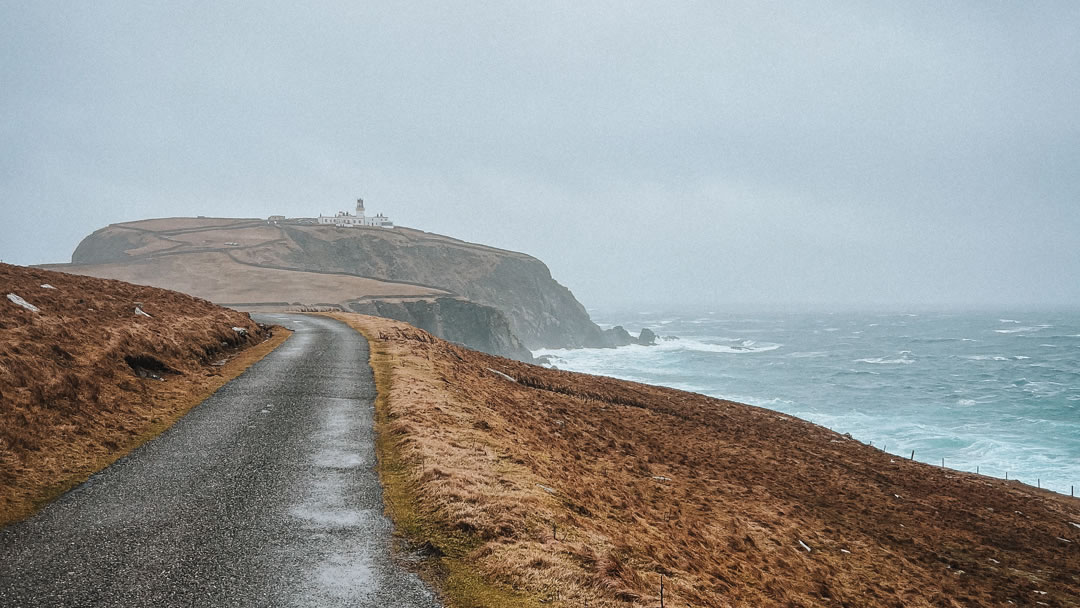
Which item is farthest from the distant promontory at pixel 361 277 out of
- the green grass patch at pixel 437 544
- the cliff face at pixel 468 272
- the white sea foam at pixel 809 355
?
the green grass patch at pixel 437 544

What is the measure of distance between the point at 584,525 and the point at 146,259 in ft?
567

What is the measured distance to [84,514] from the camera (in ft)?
25.4

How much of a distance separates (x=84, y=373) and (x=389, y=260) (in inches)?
6844

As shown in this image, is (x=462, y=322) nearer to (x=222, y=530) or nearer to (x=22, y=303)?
(x=22, y=303)

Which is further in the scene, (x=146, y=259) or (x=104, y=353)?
(x=146, y=259)

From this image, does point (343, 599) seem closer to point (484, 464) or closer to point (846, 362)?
point (484, 464)

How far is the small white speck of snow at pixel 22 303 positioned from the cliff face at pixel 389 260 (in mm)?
137394

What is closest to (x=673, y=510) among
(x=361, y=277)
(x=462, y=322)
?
(x=462, y=322)

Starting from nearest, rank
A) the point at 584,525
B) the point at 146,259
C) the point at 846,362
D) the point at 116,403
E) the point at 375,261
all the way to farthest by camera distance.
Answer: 1. the point at 584,525
2. the point at 116,403
3. the point at 846,362
4. the point at 146,259
5. the point at 375,261

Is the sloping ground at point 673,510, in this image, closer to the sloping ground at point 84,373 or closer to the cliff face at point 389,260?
the sloping ground at point 84,373

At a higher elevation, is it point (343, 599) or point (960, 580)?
point (343, 599)

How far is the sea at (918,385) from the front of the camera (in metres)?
47.9

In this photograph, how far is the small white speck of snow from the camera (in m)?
16.9

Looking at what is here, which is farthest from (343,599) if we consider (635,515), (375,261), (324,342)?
(375,261)
